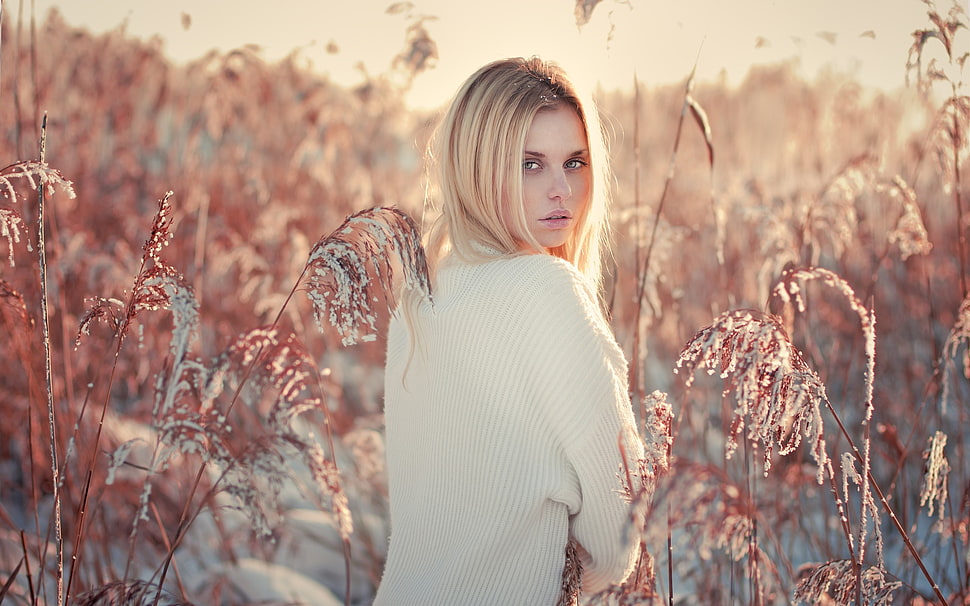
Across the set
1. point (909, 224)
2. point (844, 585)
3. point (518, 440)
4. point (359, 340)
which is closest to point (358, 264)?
point (518, 440)

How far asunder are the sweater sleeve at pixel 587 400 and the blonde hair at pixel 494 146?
0.70ft

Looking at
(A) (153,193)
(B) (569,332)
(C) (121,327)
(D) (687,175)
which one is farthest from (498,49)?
(D) (687,175)

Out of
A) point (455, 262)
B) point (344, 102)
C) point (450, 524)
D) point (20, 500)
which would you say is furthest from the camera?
point (344, 102)

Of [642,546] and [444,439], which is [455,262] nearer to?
[444,439]

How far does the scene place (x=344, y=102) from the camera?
327 cm

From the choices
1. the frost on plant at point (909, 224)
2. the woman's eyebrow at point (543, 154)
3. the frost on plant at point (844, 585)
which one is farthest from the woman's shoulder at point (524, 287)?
the frost on plant at point (909, 224)

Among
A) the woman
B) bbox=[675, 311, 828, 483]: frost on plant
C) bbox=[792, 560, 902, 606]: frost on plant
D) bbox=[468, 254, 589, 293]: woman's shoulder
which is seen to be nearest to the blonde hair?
the woman

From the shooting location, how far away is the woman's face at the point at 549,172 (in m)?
1.48

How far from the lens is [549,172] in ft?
4.89

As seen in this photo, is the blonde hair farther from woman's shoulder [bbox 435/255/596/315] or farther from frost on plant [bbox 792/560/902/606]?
frost on plant [bbox 792/560/902/606]

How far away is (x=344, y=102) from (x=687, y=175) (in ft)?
11.5

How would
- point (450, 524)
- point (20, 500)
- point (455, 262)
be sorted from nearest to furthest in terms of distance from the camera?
1. point (450, 524)
2. point (455, 262)
3. point (20, 500)

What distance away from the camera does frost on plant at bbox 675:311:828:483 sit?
97 cm

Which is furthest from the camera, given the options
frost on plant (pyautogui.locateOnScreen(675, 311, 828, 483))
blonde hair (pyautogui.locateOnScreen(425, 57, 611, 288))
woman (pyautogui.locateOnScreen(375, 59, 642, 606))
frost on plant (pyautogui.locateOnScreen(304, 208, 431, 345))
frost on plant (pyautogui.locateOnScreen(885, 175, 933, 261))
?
frost on plant (pyautogui.locateOnScreen(885, 175, 933, 261))
